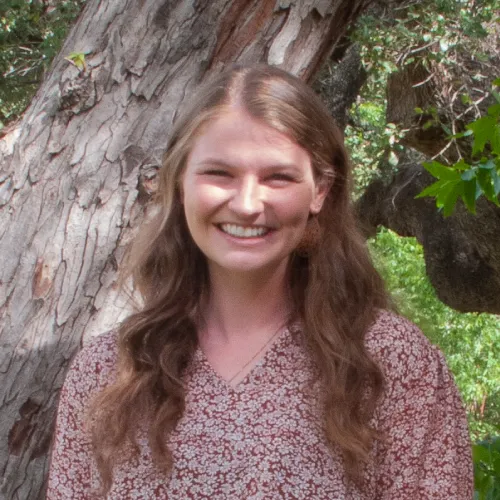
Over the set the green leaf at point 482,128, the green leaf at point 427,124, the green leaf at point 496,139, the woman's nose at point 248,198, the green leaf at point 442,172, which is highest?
the woman's nose at point 248,198

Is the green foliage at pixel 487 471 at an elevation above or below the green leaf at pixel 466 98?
above

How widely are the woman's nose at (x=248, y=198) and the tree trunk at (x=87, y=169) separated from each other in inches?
25.6

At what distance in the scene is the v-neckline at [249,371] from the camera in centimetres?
189

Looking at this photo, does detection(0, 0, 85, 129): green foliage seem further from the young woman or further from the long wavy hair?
the young woman

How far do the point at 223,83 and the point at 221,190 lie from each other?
279mm

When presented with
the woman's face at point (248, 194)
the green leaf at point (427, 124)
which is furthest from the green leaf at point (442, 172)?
the green leaf at point (427, 124)

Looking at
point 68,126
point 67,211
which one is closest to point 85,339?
point 67,211

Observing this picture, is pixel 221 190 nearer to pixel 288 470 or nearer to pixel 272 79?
pixel 272 79

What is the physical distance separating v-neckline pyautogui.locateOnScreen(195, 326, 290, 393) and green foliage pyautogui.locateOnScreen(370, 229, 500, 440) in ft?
36.4

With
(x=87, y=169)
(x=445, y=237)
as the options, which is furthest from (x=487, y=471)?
(x=445, y=237)

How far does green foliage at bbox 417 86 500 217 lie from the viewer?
197 centimetres

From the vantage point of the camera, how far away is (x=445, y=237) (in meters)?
7.75

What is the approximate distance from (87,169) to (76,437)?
2.33 feet

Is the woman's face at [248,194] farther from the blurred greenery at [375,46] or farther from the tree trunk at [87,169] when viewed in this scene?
the blurred greenery at [375,46]
